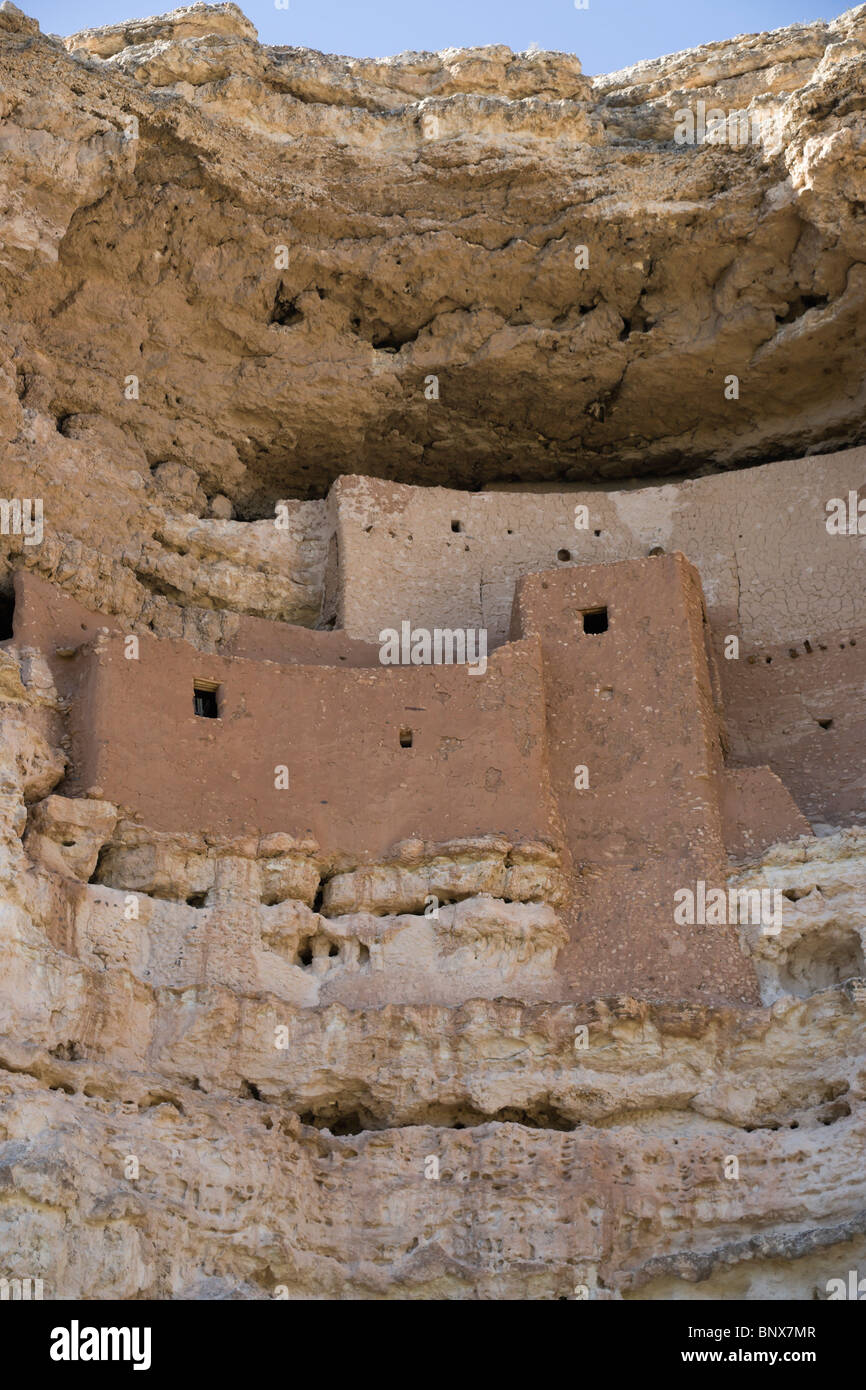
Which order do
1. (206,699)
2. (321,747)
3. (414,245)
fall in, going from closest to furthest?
1. (321,747)
2. (206,699)
3. (414,245)

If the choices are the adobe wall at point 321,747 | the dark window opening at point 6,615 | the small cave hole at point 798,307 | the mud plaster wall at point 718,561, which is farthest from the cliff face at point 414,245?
the adobe wall at point 321,747

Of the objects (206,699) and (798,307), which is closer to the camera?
(206,699)

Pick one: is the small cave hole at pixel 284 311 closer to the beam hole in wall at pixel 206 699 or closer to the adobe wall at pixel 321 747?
the adobe wall at pixel 321 747

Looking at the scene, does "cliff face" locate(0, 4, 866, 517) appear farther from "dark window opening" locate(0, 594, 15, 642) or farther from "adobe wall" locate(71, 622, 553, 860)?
"adobe wall" locate(71, 622, 553, 860)

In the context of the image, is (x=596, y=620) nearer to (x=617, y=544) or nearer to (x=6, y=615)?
(x=617, y=544)

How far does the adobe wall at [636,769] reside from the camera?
49.2 ft

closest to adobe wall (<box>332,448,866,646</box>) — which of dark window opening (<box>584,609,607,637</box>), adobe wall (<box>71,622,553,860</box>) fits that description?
dark window opening (<box>584,609,607,637</box>)

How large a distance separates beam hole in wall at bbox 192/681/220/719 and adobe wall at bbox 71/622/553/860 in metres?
0.07

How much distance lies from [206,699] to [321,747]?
995mm

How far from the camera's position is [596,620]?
1689 centimetres

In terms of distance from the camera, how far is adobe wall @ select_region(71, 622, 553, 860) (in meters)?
15.3

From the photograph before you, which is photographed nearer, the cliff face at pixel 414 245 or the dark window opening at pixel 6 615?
the dark window opening at pixel 6 615

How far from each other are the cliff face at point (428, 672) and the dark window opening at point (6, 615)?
0.72ft

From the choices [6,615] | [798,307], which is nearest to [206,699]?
[6,615]
